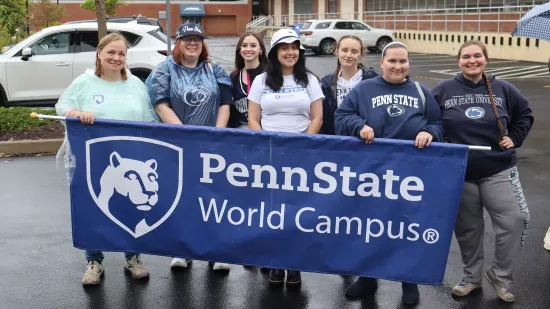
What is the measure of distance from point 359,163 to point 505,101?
1.12m

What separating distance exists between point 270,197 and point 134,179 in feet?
3.02

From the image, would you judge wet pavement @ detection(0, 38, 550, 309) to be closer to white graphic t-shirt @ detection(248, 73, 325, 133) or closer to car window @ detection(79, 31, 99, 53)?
white graphic t-shirt @ detection(248, 73, 325, 133)

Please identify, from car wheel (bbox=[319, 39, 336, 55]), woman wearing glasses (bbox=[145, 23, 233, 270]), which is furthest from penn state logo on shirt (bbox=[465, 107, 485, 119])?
car wheel (bbox=[319, 39, 336, 55])

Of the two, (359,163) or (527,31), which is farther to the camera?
(527,31)

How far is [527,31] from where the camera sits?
520 cm

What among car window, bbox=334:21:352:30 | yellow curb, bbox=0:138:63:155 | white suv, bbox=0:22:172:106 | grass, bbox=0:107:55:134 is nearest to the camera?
yellow curb, bbox=0:138:63:155

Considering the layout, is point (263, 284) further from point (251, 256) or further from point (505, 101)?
point (505, 101)

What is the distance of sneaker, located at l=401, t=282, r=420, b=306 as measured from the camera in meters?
4.44

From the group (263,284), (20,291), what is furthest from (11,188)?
(263,284)

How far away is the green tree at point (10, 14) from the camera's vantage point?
15664mm

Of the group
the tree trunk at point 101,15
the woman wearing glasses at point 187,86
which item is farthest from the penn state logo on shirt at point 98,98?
the tree trunk at point 101,15

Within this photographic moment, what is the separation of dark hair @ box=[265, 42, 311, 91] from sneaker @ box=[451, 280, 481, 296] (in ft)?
5.81

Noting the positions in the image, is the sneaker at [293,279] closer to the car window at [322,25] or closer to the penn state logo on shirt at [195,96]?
the penn state logo on shirt at [195,96]

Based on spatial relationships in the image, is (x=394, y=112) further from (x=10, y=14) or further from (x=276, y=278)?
(x=10, y=14)
